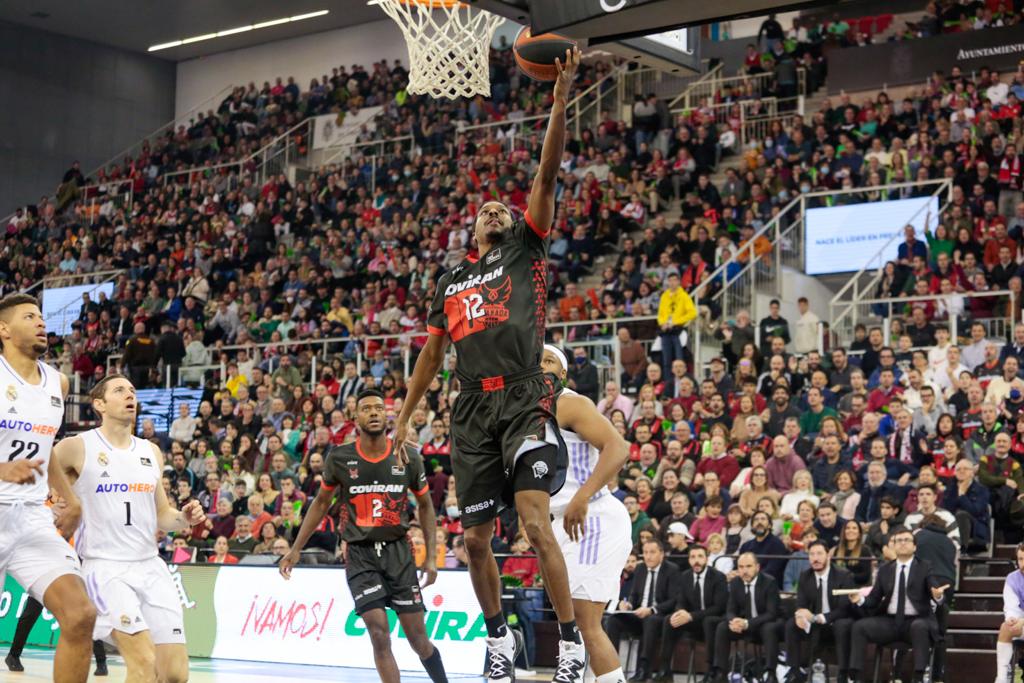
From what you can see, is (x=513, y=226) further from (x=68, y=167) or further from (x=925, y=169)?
(x=68, y=167)

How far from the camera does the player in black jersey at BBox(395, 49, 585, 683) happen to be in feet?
21.3

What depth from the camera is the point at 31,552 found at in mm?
7484

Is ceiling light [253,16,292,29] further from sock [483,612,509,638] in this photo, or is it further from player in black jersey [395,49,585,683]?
sock [483,612,509,638]

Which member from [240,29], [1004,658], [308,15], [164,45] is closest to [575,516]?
[1004,658]

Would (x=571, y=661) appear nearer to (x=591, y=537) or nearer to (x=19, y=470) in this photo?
(x=591, y=537)

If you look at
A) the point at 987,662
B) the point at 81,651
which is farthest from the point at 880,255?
the point at 81,651

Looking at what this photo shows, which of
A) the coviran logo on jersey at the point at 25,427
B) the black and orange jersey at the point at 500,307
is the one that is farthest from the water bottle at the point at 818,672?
the coviran logo on jersey at the point at 25,427

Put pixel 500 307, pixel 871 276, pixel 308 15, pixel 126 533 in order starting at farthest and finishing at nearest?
pixel 308 15 < pixel 871 276 < pixel 126 533 < pixel 500 307

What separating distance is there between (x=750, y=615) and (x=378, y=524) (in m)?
4.71

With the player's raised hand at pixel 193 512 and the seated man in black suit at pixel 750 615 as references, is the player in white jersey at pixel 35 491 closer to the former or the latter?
the player's raised hand at pixel 193 512

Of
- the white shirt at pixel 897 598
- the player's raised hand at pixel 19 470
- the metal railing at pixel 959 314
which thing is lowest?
the white shirt at pixel 897 598

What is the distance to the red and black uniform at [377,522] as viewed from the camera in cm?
1009

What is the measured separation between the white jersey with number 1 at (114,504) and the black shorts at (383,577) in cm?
158

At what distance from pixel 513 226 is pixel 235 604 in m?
10.2
